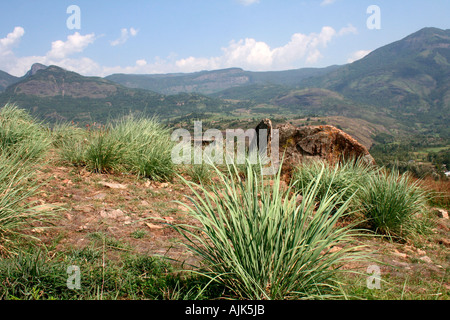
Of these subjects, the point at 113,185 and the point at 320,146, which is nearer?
the point at 113,185

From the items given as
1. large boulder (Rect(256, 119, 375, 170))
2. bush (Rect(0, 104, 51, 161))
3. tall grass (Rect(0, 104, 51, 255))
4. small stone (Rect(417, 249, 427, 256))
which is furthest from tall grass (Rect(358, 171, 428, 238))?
bush (Rect(0, 104, 51, 161))

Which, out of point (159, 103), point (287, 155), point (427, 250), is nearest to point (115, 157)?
point (287, 155)

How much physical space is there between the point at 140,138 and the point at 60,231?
3220mm

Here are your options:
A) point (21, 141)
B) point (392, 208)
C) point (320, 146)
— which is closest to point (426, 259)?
point (392, 208)

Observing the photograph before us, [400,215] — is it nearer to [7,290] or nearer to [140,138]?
[7,290]

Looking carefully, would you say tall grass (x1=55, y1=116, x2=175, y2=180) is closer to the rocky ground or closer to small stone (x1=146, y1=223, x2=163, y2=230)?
the rocky ground

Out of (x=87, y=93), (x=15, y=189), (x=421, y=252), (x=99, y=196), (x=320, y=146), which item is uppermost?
(x=87, y=93)

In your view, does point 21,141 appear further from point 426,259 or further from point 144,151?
point 426,259

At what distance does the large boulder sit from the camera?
6316mm

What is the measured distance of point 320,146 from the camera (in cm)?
638

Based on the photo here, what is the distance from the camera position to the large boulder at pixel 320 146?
632 centimetres

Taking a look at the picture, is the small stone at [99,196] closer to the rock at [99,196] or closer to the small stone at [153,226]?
the rock at [99,196]

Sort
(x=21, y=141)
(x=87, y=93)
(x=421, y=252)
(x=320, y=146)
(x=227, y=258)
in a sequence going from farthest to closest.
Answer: (x=87, y=93)
(x=320, y=146)
(x=21, y=141)
(x=421, y=252)
(x=227, y=258)

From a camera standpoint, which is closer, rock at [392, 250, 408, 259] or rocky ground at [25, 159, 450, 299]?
rocky ground at [25, 159, 450, 299]
